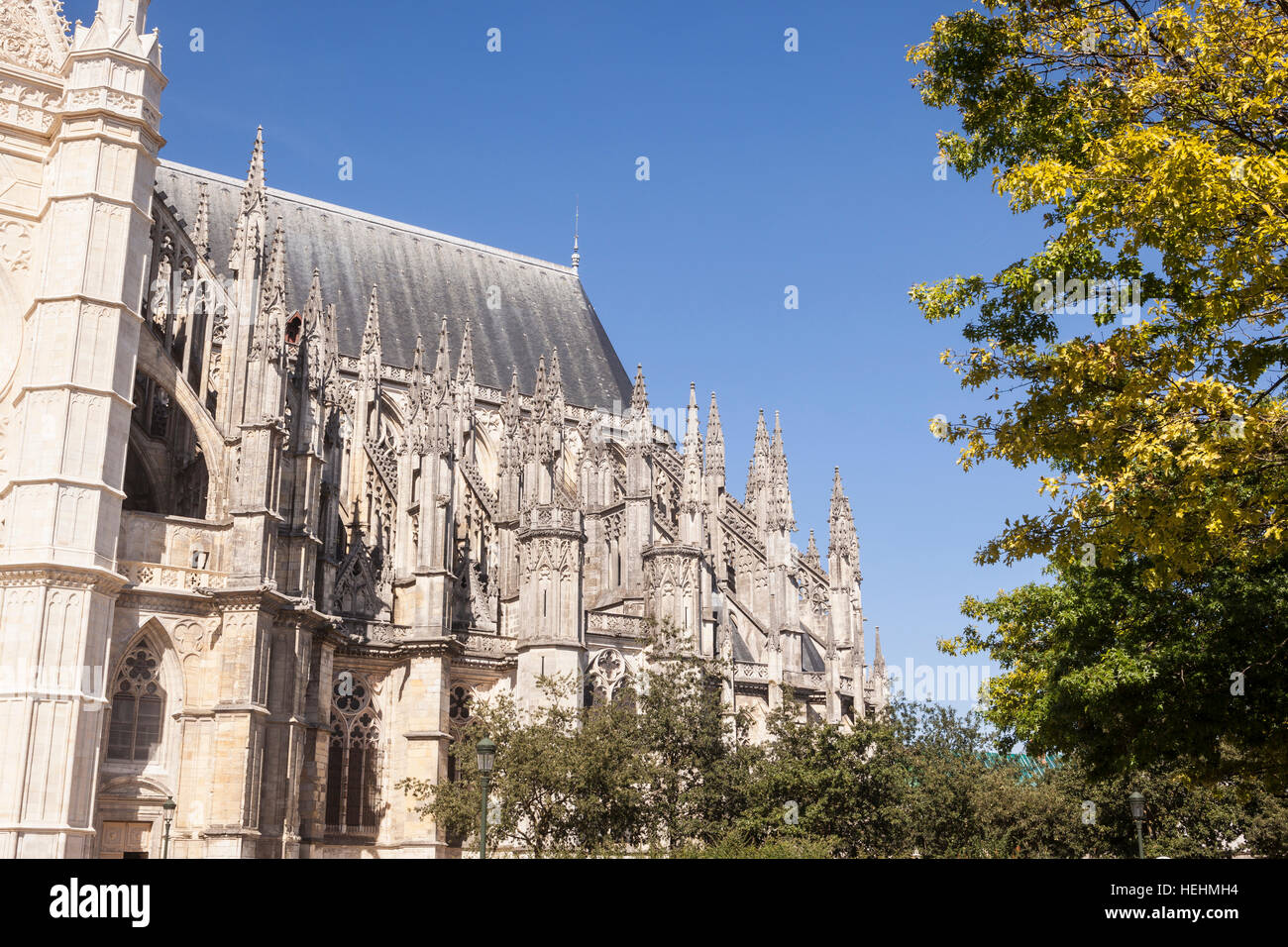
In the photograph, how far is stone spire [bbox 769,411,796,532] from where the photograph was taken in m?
44.2

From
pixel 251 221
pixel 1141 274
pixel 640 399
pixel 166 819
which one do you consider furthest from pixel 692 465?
pixel 1141 274

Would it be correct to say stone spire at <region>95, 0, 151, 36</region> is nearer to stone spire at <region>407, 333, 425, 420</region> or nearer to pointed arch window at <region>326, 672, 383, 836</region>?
stone spire at <region>407, 333, 425, 420</region>

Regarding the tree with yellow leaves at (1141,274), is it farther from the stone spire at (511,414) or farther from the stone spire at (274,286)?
the stone spire at (511,414)

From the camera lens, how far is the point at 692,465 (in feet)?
132

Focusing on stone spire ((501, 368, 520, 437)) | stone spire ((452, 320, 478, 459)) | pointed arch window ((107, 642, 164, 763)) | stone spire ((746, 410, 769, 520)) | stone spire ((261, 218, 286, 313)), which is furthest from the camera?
stone spire ((746, 410, 769, 520))

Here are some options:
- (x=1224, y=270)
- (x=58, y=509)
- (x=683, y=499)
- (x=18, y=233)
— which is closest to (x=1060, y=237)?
(x=1224, y=270)

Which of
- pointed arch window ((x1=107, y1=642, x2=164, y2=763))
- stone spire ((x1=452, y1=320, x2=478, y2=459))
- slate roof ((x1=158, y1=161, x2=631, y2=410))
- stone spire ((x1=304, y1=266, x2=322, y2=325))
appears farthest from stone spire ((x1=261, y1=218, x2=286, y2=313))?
slate roof ((x1=158, y1=161, x2=631, y2=410))

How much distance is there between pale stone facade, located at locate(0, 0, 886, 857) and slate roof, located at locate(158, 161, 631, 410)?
770cm

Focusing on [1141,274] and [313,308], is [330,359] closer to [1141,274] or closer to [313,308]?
[313,308]

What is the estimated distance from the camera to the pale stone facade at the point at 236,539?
24.2 m

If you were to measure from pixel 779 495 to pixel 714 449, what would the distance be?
9.84 feet

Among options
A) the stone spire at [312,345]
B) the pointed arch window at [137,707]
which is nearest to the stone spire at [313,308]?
the stone spire at [312,345]
